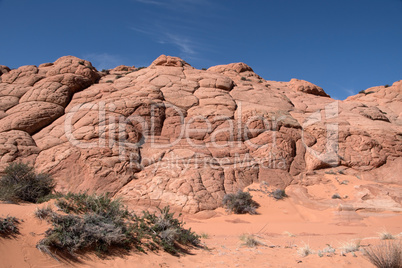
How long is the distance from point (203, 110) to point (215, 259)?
12031 millimetres

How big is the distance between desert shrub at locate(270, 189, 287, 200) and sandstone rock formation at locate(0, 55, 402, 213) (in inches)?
32.8

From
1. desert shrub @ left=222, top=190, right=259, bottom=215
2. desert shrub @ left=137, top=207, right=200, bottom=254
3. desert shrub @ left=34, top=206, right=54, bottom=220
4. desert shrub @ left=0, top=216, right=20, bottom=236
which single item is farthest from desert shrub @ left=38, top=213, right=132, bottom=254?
desert shrub @ left=222, top=190, right=259, bottom=215

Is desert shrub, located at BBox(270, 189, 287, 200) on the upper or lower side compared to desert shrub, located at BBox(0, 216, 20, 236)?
upper

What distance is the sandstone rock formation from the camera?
13.5 m

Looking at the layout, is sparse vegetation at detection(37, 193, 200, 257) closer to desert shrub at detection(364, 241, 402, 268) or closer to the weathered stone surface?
desert shrub at detection(364, 241, 402, 268)

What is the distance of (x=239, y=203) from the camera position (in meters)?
12.4

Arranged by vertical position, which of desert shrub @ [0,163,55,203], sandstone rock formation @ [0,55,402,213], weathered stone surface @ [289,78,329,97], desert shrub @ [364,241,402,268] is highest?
weathered stone surface @ [289,78,329,97]

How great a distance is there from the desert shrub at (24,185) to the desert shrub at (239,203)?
23.9ft

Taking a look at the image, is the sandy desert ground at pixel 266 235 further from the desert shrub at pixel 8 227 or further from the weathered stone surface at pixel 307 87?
the weathered stone surface at pixel 307 87

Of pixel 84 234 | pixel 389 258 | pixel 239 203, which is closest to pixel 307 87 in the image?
pixel 239 203

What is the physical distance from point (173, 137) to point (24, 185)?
26.9ft

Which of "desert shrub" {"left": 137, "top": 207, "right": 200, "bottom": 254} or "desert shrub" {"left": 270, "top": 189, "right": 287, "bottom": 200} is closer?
"desert shrub" {"left": 137, "top": 207, "right": 200, "bottom": 254}

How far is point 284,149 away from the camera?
634 inches

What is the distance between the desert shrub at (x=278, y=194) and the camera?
13578mm
